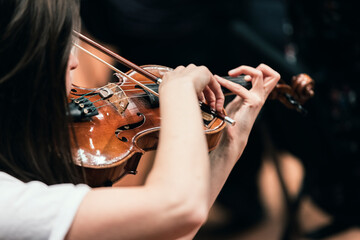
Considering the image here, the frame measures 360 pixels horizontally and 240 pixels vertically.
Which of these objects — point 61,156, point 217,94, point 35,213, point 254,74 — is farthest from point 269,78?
point 35,213

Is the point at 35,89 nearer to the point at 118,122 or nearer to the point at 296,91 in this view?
the point at 118,122

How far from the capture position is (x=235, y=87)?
1.01 meters

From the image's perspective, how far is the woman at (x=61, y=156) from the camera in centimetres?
63

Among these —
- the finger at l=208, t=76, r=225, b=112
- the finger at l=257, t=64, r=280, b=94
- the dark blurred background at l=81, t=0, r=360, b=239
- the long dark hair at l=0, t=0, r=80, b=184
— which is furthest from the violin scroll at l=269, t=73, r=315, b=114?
the dark blurred background at l=81, t=0, r=360, b=239

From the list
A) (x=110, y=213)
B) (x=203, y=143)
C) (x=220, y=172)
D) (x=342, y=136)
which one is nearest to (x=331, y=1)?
(x=342, y=136)

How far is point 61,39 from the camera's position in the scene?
71 cm

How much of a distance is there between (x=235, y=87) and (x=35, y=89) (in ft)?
1.53

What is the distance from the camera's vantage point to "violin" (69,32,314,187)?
2.68 ft

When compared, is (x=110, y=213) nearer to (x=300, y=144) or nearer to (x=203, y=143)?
(x=203, y=143)

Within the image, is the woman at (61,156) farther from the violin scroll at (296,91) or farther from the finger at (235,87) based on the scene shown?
the violin scroll at (296,91)

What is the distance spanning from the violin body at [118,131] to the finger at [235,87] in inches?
3.9

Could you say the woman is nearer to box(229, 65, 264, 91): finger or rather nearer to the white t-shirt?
the white t-shirt

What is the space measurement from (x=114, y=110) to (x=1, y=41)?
32 cm

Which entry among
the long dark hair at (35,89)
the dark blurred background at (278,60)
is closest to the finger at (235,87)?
the long dark hair at (35,89)
